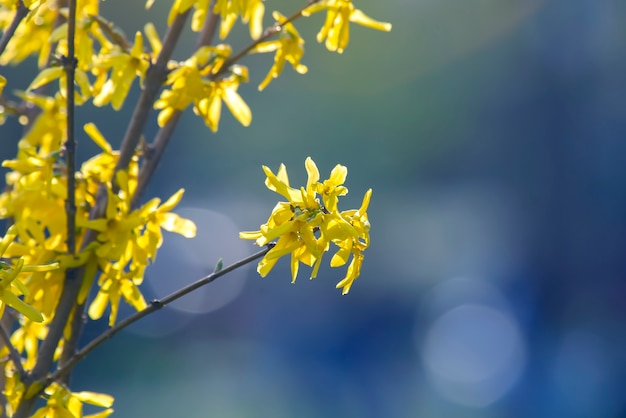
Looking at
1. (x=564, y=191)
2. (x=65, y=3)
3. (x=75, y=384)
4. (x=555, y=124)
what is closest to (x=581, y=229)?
(x=564, y=191)

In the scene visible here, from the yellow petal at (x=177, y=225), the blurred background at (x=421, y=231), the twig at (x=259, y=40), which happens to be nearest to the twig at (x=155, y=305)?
the yellow petal at (x=177, y=225)

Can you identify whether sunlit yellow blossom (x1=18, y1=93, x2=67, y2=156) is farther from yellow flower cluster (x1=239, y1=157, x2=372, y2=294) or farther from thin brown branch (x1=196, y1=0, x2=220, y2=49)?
yellow flower cluster (x1=239, y1=157, x2=372, y2=294)

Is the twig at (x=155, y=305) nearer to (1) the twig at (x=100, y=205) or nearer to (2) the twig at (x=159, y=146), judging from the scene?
(1) the twig at (x=100, y=205)

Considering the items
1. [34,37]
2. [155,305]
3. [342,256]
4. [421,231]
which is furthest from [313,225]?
[421,231]

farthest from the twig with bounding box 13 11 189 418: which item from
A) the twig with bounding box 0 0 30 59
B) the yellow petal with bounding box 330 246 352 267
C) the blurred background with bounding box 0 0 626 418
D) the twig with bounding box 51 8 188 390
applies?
the blurred background with bounding box 0 0 626 418

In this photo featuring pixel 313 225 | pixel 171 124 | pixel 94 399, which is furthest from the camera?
pixel 171 124

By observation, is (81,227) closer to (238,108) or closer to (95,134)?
(95,134)
